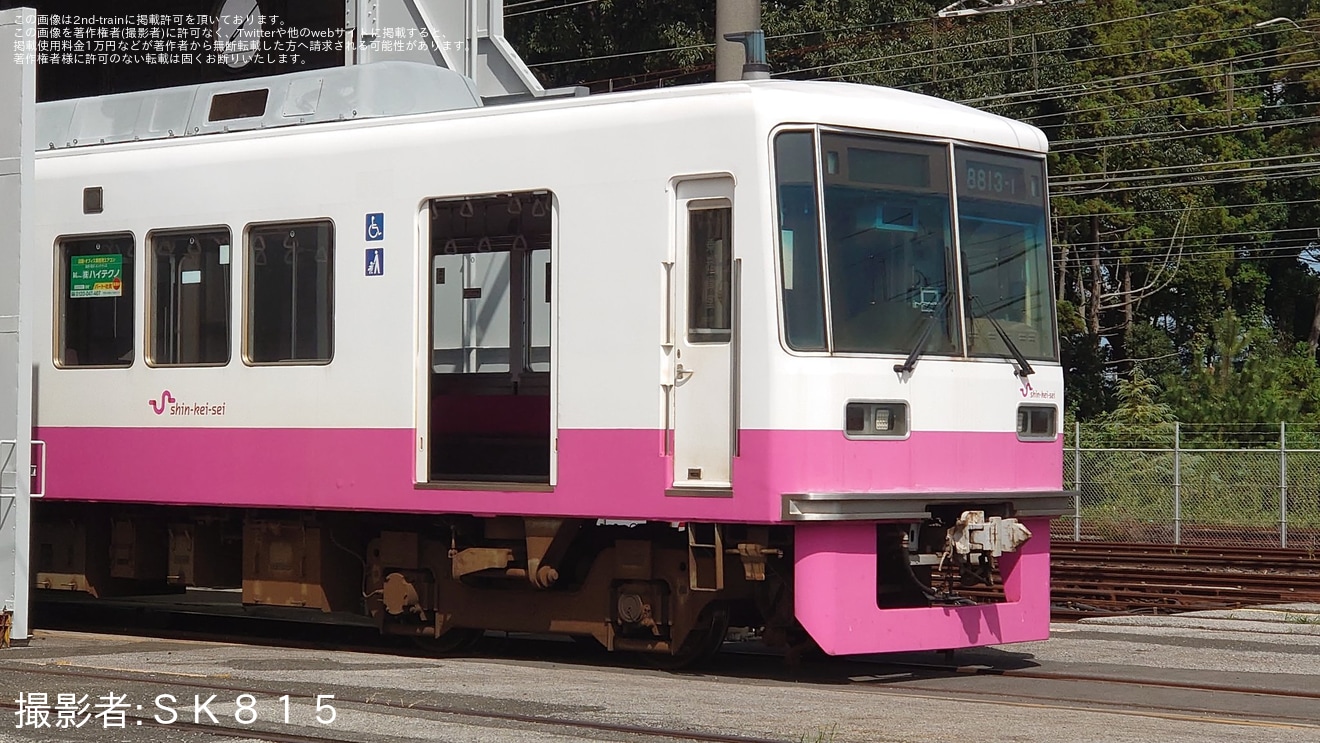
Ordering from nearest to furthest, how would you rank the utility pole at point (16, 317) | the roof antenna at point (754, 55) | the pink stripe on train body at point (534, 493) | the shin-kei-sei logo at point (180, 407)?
1. the pink stripe on train body at point (534, 493)
2. the roof antenna at point (754, 55)
3. the utility pole at point (16, 317)
4. the shin-kei-sei logo at point (180, 407)

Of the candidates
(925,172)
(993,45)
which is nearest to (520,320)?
(925,172)

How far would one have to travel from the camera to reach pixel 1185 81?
148ft

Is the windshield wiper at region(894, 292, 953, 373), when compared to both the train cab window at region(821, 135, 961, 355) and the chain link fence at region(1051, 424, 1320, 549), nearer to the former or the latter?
the train cab window at region(821, 135, 961, 355)

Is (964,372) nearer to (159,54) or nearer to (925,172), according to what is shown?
(925,172)

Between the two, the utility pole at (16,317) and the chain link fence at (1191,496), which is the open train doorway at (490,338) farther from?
the chain link fence at (1191,496)

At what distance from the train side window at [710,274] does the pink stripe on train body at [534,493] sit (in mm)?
639

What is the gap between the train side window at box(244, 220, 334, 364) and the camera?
12789 millimetres

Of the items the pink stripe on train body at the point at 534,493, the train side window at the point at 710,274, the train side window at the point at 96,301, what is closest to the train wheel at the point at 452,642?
the pink stripe on train body at the point at 534,493

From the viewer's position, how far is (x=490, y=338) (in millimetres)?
12273

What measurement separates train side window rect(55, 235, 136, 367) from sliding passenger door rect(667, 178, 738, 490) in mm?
4459

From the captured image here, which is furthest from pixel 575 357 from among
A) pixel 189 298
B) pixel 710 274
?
pixel 189 298

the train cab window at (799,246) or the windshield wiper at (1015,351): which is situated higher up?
the train cab window at (799,246)

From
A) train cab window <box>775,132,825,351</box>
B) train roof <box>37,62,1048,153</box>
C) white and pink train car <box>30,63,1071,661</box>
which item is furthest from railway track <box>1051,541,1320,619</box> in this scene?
train cab window <box>775,132,825,351</box>

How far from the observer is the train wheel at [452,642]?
42.2 ft
